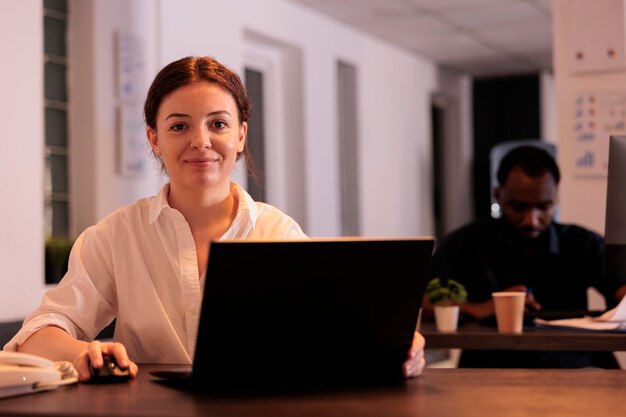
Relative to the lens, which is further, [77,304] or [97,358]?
[77,304]

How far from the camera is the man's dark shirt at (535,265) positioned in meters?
3.29

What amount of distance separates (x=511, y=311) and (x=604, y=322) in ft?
0.85

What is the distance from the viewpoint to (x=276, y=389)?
1.60 m

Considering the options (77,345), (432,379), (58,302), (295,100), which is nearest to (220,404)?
(432,379)

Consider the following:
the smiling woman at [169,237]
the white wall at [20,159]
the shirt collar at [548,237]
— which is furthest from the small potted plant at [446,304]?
the white wall at [20,159]

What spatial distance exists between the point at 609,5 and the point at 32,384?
3389mm

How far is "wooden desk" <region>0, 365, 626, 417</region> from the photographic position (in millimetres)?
1407

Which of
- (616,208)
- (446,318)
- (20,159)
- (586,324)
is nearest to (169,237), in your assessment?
(446,318)

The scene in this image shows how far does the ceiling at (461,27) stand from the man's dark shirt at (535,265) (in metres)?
4.17

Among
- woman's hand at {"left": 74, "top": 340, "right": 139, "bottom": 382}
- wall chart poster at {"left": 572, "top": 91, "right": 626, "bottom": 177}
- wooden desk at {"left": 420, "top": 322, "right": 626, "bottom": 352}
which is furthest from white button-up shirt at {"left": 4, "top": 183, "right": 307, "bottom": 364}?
wall chart poster at {"left": 572, "top": 91, "right": 626, "bottom": 177}

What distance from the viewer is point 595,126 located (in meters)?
4.44

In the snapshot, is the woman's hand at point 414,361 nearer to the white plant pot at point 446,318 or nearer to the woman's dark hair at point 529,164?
the white plant pot at point 446,318

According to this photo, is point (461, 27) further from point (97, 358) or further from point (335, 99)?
point (97, 358)

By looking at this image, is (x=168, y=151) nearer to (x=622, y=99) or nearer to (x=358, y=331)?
(x=358, y=331)
